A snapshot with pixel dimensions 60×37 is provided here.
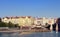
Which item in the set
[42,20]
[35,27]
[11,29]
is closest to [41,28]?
[35,27]

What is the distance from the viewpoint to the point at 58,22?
72000mm

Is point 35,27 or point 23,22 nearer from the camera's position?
point 35,27

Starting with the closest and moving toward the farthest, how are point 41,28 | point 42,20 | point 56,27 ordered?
1. point 41,28
2. point 56,27
3. point 42,20

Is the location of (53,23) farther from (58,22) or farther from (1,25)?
(1,25)

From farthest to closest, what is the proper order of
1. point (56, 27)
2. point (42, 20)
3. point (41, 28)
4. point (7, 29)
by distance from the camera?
point (42, 20) → point (56, 27) → point (41, 28) → point (7, 29)

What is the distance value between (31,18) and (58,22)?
8.33 m

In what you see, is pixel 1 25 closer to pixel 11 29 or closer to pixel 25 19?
pixel 11 29

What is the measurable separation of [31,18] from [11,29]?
20093 millimetres

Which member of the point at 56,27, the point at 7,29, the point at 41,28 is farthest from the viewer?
the point at 56,27

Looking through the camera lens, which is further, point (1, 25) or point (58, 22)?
point (58, 22)

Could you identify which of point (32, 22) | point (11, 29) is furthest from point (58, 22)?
point (11, 29)

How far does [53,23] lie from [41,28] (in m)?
12.6

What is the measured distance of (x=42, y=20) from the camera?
7569 centimetres

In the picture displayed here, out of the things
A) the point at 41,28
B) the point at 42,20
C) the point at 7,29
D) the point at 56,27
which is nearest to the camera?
the point at 7,29
